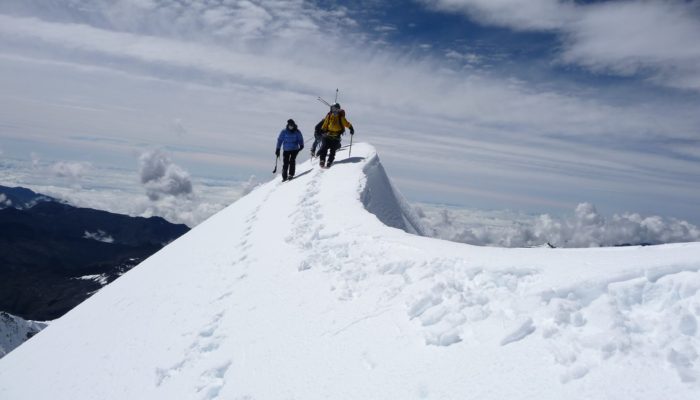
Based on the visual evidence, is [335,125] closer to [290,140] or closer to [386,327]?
[290,140]

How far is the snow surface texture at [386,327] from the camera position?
4770mm

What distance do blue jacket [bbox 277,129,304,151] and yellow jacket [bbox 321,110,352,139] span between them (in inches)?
54.7

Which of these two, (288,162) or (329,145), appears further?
(288,162)

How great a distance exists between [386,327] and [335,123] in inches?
604

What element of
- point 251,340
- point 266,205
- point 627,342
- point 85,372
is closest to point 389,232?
point 251,340

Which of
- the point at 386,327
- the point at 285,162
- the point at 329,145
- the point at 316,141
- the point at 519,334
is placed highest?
the point at 316,141

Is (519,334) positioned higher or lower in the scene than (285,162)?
lower

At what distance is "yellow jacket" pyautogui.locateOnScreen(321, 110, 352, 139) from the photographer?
2108cm

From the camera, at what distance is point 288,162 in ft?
75.5

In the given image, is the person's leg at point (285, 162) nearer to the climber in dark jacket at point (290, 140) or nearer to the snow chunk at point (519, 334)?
the climber in dark jacket at point (290, 140)

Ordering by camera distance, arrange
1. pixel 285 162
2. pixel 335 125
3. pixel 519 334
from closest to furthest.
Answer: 1. pixel 519 334
2. pixel 335 125
3. pixel 285 162

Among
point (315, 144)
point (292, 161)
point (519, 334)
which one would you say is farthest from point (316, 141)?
point (519, 334)

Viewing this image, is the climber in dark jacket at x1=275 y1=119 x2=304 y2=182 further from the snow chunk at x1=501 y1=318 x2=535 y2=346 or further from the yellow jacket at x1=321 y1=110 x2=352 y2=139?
the snow chunk at x1=501 y1=318 x2=535 y2=346

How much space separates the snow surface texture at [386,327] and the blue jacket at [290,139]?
8580 mm
